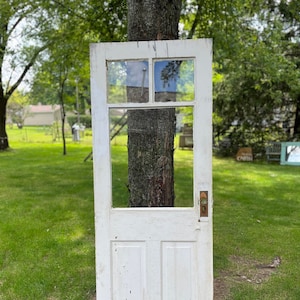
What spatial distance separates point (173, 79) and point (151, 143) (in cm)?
51

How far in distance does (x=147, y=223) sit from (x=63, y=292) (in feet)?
3.75

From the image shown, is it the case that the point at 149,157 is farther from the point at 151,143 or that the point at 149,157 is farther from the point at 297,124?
the point at 297,124

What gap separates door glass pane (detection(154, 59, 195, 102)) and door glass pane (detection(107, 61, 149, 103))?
0.23ft

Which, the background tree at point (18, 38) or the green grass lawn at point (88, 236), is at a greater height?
the background tree at point (18, 38)

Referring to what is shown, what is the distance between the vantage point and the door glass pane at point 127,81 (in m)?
1.93

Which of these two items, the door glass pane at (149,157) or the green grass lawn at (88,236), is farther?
the green grass lawn at (88,236)

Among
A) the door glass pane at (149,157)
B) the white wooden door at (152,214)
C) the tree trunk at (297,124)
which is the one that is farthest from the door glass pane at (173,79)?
the tree trunk at (297,124)

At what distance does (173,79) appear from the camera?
1.99 metres

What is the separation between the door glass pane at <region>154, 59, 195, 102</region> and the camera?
1.91 m

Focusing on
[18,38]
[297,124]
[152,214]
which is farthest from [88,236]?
[297,124]

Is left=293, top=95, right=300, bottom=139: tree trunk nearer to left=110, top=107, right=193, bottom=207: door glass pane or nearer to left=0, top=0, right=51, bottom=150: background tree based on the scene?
left=0, top=0, right=51, bottom=150: background tree

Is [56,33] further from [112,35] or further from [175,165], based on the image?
[175,165]

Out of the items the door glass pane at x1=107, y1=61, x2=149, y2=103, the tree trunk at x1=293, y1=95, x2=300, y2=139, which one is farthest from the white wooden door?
the tree trunk at x1=293, y1=95, x2=300, y2=139

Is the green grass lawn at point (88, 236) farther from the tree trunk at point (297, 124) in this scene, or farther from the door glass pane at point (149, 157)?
the tree trunk at point (297, 124)
